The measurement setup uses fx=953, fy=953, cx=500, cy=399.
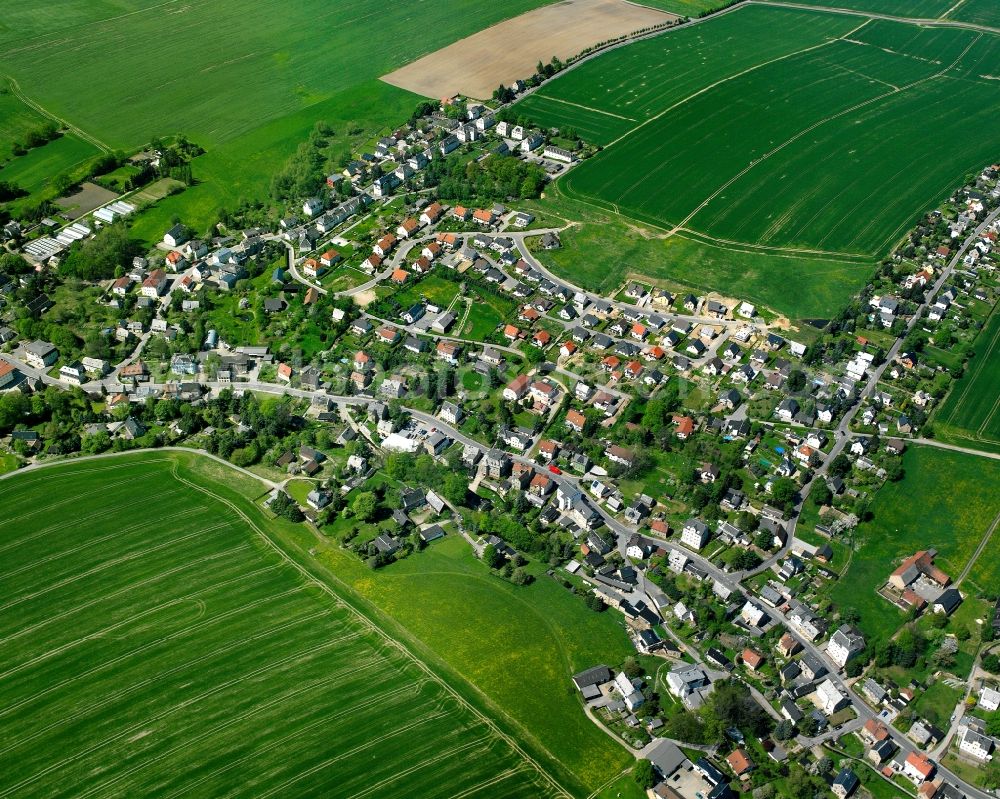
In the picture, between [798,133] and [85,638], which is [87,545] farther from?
[798,133]

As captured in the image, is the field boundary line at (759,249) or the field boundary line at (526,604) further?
the field boundary line at (759,249)

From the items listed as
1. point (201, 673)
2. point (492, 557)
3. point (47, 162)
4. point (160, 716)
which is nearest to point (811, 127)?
point (492, 557)

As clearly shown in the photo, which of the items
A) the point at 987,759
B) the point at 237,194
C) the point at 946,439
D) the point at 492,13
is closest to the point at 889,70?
the point at 492,13

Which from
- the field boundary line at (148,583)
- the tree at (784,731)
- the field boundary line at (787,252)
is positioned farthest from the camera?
the field boundary line at (787,252)

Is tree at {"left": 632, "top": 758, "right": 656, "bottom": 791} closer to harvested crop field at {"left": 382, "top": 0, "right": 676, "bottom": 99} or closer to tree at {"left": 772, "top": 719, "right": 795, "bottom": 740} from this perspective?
tree at {"left": 772, "top": 719, "right": 795, "bottom": 740}

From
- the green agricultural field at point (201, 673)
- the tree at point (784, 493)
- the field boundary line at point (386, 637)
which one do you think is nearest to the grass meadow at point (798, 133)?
the tree at point (784, 493)

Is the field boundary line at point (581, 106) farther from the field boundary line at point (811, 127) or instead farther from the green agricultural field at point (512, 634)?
the green agricultural field at point (512, 634)
